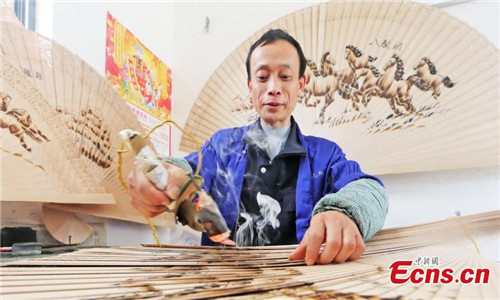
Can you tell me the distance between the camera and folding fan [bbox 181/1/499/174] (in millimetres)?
867

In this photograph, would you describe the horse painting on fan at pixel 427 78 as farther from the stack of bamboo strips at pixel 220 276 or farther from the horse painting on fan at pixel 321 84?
the stack of bamboo strips at pixel 220 276

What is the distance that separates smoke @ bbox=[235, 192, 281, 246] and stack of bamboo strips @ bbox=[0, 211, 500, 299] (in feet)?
0.41

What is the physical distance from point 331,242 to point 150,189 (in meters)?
0.23

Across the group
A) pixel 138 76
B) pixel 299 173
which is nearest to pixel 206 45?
pixel 138 76

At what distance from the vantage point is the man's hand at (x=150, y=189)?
1.30 feet

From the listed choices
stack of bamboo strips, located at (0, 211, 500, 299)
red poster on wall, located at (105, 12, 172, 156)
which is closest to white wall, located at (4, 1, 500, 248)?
red poster on wall, located at (105, 12, 172, 156)

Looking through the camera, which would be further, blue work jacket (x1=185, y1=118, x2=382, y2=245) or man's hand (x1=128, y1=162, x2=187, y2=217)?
blue work jacket (x1=185, y1=118, x2=382, y2=245)

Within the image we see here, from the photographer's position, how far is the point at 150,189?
1.30 feet

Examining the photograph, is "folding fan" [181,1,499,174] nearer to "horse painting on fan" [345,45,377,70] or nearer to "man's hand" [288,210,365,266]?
"horse painting on fan" [345,45,377,70]

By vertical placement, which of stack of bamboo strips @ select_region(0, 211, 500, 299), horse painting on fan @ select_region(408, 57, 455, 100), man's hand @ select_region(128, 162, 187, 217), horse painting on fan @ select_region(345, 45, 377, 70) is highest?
horse painting on fan @ select_region(345, 45, 377, 70)

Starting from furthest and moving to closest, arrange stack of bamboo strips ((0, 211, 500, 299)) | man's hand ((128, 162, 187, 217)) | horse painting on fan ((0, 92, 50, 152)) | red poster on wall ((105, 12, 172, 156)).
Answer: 1. red poster on wall ((105, 12, 172, 156))
2. horse painting on fan ((0, 92, 50, 152))
3. man's hand ((128, 162, 187, 217))
4. stack of bamboo strips ((0, 211, 500, 299))

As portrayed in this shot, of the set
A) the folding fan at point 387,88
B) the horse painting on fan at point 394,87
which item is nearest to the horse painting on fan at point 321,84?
the folding fan at point 387,88

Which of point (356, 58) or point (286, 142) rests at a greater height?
point (356, 58)

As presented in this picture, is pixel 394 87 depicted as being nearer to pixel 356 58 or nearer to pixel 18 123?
pixel 356 58
